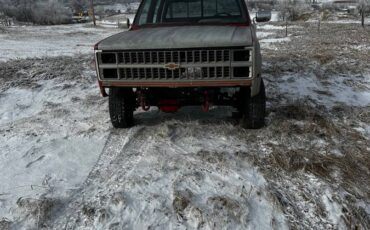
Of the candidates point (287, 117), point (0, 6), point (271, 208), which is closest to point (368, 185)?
point (271, 208)

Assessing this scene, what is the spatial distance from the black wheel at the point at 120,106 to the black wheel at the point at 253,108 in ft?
5.33

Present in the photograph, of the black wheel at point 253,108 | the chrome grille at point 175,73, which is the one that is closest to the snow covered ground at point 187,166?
the black wheel at point 253,108

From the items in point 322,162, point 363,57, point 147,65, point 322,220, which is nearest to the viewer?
point 322,220

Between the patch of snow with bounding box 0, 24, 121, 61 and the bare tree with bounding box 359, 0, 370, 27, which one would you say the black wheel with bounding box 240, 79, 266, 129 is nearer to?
the patch of snow with bounding box 0, 24, 121, 61

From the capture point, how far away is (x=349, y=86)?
7.61 metres

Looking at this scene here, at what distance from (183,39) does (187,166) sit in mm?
1528

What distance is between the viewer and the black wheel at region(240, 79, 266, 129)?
497 centimetres

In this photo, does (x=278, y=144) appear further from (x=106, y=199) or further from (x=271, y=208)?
(x=106, y=199)

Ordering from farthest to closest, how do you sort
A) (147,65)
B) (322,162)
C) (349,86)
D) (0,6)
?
(0,6), (349,86), (147,65), (322,162)

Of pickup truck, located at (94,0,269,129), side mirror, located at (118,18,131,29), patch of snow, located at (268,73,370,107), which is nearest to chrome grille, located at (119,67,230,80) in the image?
pickup truck, located at (94,0,269,129)

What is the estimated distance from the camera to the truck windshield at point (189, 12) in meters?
5.64

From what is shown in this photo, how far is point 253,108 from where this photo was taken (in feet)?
16.3

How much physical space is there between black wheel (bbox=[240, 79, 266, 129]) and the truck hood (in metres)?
0.83

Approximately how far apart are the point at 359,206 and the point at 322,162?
82 centimetres
